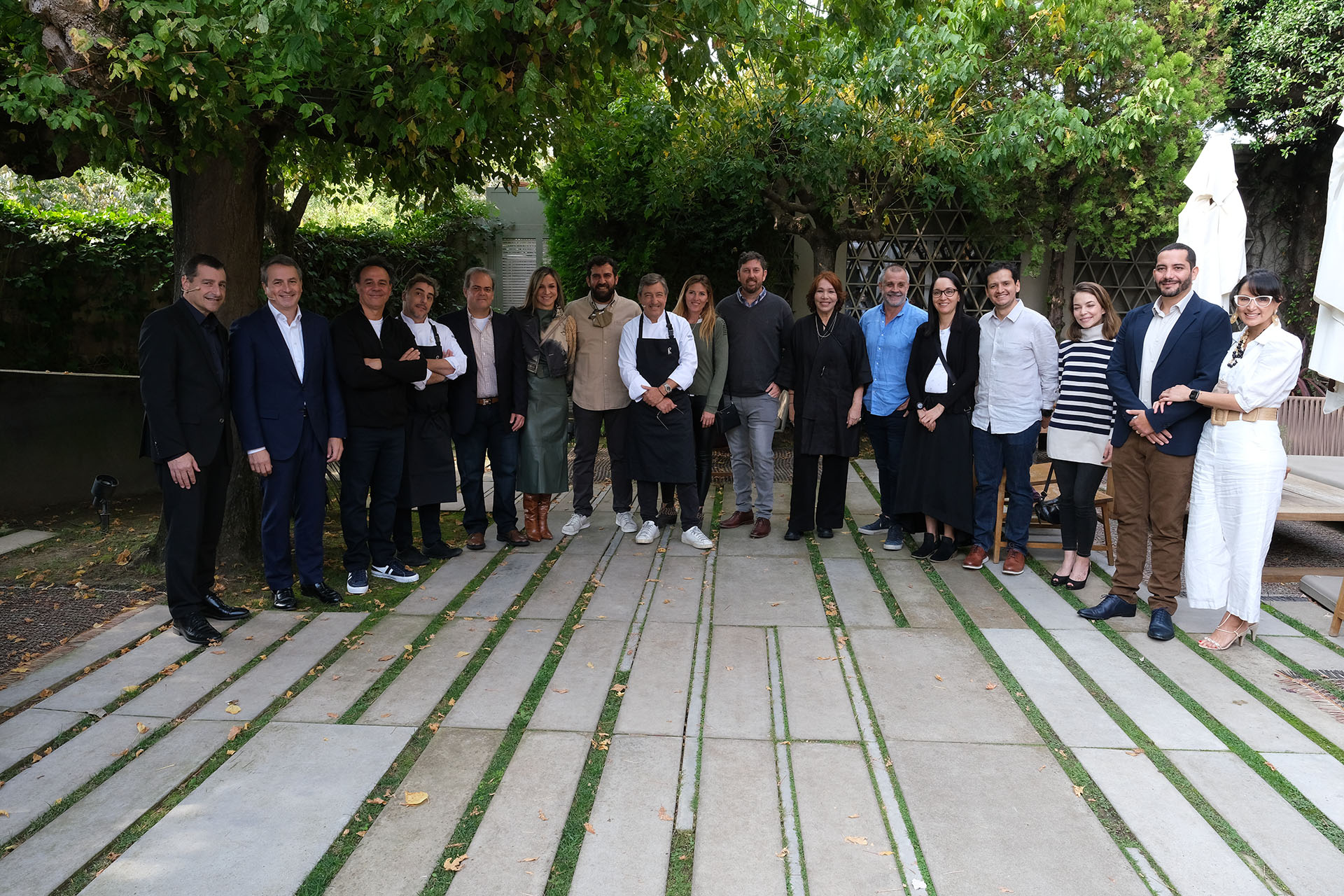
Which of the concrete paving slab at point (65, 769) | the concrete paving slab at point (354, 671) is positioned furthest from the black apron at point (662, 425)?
the concrete paving slab at point (65, 769)

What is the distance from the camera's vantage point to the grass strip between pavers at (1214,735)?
283cm

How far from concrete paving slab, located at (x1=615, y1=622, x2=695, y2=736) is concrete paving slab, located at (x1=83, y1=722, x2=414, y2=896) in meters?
0.87

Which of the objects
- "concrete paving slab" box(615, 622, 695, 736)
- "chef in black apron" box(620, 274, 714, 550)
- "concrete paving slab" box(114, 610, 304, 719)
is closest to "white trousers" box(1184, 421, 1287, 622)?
"concrete paving slab" box(615, 622, 695, 736)

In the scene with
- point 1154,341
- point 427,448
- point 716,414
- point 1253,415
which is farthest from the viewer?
point 716,414

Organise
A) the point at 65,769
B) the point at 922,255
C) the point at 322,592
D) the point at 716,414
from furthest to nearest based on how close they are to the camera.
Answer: the point at 922,255 < the point at 716,414 < the point at 322,592 < the point at 65,769

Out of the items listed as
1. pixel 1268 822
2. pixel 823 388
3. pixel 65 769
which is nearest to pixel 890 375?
pixel 823 388

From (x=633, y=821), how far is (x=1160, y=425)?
10.9ft

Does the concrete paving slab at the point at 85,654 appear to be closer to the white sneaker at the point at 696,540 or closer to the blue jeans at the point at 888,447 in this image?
the white sneaker at the point at 696,540

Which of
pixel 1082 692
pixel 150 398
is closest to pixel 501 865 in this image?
pixel 1082 692

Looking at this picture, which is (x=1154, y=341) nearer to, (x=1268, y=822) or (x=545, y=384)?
(x=1268, y=822)

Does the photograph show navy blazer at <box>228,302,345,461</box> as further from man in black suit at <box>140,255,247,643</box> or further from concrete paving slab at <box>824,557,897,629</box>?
concrete paving slab at <box>824,557,897,629</box>

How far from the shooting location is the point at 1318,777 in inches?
123

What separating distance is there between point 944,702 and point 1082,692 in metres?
0.63

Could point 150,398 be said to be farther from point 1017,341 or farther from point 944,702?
point 1017,341
